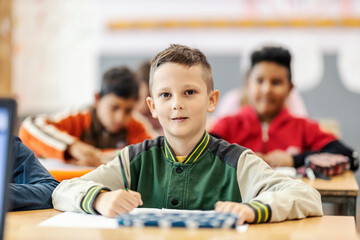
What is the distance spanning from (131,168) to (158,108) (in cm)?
16

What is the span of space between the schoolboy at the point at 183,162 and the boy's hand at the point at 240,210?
6.0 inches

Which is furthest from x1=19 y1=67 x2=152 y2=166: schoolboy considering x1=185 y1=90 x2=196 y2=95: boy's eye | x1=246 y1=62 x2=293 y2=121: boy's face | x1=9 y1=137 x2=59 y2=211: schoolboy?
x1=185 y1=90 x2=196 y2=95: boy's eye

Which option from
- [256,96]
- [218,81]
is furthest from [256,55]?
[218,81]

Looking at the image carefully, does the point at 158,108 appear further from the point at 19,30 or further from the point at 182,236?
the point at 19,30

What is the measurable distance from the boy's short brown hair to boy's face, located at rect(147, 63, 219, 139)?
1 cm

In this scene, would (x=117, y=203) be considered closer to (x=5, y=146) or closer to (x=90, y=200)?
(x=90, y=200)

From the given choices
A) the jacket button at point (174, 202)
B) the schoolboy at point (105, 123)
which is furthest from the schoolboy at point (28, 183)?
the schoolboy at point (105, 123)

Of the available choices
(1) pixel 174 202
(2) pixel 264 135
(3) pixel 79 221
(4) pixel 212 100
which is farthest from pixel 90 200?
(2) pixel 264 135

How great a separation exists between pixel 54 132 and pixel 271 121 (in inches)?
42.5

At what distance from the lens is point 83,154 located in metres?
2.20

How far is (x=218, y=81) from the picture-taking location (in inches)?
158

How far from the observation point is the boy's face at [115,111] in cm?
257

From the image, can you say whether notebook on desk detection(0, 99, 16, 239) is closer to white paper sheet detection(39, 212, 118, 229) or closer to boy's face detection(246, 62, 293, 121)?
white paper sheet detection(39, 212, 118, 229)

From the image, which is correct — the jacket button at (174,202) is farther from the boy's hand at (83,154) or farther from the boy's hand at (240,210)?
the boy's hand at (83,154)
